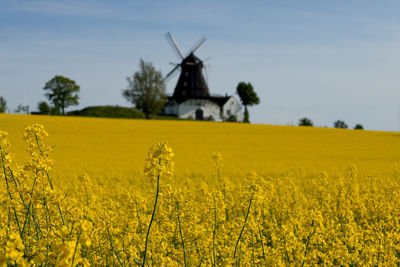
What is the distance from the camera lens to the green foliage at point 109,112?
2576 inches

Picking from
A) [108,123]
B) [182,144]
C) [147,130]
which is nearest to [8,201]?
[182,144]

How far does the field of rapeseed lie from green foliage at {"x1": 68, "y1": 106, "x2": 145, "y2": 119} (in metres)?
35.1

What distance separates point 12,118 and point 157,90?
86.5 feet

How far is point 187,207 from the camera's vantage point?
4.20 meters

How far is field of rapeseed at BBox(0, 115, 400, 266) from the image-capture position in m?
3.49

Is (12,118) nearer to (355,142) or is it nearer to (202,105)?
(355,142)

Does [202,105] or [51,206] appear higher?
[202,105]

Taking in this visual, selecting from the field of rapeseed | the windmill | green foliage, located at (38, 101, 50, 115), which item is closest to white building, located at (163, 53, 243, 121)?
the windmill

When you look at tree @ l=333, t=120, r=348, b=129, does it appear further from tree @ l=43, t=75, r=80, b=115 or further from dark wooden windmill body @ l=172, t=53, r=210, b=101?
tree @ l=43, t=75, r=80, b=115

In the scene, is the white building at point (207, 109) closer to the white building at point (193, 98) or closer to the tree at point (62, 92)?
the white building at point (193, 98)

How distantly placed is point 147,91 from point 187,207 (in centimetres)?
5673

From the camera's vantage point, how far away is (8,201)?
12.9ft

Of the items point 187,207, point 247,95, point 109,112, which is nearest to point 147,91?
point 109,112

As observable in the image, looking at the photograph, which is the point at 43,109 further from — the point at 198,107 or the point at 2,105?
the point at 198,107
